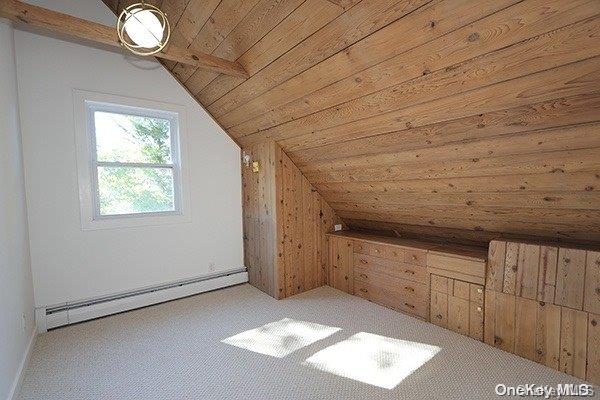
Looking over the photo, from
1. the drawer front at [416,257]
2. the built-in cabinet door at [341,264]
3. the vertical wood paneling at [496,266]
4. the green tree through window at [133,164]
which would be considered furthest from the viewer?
the built-in cabinet door at [341,264]

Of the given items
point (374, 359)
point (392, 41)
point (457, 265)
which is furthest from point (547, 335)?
point (392, 41)

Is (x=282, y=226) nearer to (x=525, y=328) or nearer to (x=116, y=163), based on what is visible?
(x=116, y=163)

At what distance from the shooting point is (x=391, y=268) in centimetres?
281

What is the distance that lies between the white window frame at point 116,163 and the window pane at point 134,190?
0.05 metres

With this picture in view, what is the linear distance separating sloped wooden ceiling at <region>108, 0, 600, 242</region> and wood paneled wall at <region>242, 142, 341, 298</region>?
0.43 meters

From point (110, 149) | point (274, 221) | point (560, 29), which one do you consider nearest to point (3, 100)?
point (110, 149)

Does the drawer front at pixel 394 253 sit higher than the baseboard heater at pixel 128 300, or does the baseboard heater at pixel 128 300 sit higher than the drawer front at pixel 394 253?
the drawer front at pixel 394 253

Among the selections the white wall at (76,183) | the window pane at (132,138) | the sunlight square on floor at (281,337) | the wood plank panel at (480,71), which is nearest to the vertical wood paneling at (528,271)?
the wood plank panel at (480,71)

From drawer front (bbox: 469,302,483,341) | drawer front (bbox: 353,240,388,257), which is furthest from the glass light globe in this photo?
drawer front (bbox: 469,302,483,341)

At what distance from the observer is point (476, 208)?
221 centimetres

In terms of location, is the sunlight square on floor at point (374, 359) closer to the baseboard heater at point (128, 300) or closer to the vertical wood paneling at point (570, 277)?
the vertical wood paneling at point (570, 277)

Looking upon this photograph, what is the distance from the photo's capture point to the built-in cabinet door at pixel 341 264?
3232 millimetres

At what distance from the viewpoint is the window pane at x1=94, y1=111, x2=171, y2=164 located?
278 centimetres

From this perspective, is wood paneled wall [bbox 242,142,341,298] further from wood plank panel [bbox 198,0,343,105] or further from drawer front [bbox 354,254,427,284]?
wood plank panel [bbox 198,0,343,105]
